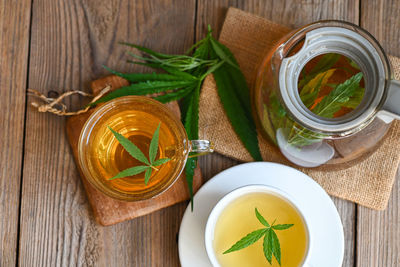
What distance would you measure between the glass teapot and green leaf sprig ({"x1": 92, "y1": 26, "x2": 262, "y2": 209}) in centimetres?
9

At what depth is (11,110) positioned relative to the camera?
30.0 inches

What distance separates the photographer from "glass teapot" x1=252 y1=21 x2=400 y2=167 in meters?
0.57

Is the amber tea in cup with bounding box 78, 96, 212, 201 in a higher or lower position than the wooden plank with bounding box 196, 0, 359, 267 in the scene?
lower

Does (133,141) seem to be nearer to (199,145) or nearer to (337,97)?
(199,145)

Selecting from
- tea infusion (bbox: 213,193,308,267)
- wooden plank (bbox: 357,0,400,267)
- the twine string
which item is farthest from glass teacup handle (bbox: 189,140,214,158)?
wooden plank (bbox: 357,0,400,267)

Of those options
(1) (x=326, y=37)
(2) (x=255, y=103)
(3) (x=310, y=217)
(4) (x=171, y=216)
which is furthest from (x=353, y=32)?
(4) (x=171, y=216)

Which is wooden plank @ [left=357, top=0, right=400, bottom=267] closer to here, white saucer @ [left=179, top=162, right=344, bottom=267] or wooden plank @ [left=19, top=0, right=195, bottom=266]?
white saucer @ [left=179, top=162, right=344, bottom=267]

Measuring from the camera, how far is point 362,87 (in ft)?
1.93

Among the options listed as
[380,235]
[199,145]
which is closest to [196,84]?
[199,145]

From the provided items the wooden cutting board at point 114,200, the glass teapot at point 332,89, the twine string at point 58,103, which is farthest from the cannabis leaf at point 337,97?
the twine string at point 58,103

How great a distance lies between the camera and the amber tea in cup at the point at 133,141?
631 millimetres

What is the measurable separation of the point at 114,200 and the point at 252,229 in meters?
0.24

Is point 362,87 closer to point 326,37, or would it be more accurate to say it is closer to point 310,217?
point 326,37

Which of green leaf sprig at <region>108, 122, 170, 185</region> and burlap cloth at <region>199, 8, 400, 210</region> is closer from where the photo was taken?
green leaf sprig at <region>108, 122, 170, 185</region>
